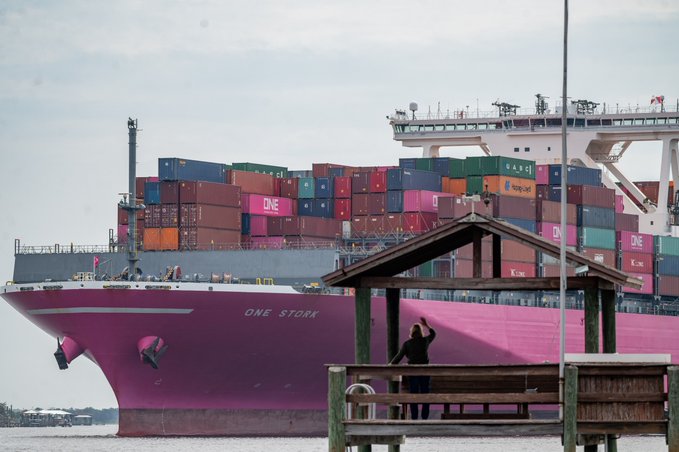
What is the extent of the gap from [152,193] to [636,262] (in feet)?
65.0

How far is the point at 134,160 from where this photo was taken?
1890 inches

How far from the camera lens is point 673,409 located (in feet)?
62.2

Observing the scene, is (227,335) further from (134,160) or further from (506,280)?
(506,280)

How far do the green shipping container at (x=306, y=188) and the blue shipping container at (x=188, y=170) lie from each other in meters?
3.60

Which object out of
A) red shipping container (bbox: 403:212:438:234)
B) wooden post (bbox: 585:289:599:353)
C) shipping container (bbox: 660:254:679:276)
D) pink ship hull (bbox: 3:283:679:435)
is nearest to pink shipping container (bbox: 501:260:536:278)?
red shipping container (bbox: 403:212:438:234)

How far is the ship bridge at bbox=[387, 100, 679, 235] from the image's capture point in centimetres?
7125

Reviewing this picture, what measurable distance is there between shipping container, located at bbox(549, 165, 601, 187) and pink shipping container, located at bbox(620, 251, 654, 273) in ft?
10.7

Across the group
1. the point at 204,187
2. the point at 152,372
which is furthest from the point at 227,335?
the point at 204,187

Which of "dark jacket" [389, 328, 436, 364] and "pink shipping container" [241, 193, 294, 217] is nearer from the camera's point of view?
"dark jacket" [389, 328, 436, 364]

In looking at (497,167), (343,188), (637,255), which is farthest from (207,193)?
(637,255)

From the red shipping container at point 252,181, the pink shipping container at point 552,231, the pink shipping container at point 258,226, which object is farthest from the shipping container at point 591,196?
the pink shipping container at point 258,226

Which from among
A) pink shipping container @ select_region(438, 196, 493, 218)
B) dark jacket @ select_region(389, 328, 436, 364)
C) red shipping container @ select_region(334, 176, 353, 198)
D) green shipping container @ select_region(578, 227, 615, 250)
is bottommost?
dark jacket @ select_region(389, 328, 436, 364)

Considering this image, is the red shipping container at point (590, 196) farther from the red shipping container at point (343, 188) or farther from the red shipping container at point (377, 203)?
the red shipping container at point (343, 188)

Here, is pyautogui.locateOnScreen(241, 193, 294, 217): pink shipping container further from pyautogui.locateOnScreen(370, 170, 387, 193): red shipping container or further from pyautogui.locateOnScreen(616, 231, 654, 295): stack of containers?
pyautogui.locateOnScreen(616, 231, 654, 295): stack of containers
